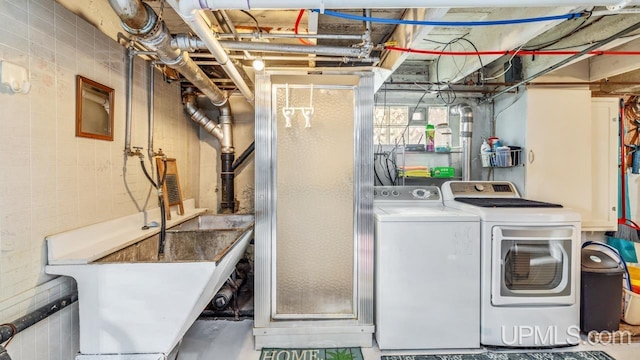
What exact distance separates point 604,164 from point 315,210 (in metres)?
3.11

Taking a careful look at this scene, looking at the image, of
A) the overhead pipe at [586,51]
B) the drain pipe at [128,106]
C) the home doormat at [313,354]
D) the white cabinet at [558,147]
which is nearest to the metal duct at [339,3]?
the overhead pipe at [586,51]

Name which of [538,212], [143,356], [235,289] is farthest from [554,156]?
[143,356]

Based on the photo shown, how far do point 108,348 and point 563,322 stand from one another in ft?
10.3

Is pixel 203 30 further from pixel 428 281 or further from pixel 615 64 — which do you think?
pixel 615 64

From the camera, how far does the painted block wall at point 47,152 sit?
1.29 m

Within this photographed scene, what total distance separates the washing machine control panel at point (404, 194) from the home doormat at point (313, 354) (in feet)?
4.34

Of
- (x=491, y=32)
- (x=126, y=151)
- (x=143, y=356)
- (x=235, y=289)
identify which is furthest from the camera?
(x=235, y=289)

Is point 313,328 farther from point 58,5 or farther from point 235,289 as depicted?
point 58,5

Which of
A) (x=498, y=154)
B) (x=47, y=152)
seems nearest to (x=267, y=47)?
(x=47, y=152)

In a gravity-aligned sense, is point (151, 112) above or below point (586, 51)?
below

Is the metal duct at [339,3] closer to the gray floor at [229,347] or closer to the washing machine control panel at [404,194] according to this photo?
the washing machine control panel at [404,194]

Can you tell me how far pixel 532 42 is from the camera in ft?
9.01

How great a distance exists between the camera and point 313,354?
83.4 inches

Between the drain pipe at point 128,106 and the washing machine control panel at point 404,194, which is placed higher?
the drain pipe at point 128,106
